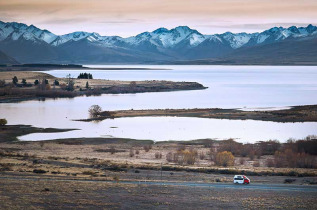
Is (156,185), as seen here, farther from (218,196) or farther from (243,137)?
(243,137)

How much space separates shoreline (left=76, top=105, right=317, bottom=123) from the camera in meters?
73.4

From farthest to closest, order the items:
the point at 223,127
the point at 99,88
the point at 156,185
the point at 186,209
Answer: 1. the point at 99,88
2. the point at 223,127
3. the point at 156,185
4. the point at 186,209

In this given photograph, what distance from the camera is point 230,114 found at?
257 feet

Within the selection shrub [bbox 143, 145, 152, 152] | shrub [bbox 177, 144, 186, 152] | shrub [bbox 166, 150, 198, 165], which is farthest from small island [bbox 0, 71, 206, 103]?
shrub [bbox 166, 150, 198, 165]

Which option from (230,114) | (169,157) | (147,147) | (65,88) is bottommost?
(169,157)

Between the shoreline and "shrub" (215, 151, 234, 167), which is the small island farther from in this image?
"shrub" (215, 151, 234, 167)

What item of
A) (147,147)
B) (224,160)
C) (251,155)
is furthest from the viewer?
(147,147)

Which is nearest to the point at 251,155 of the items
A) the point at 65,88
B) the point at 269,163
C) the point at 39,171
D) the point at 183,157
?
the point at 269,163

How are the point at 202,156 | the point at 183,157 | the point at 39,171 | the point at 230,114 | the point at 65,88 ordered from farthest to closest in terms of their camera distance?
1. the point at 65,88
2. the point at 230,114
3. the point at 202,156
4. the point at 183,157
5. the point at 39,171

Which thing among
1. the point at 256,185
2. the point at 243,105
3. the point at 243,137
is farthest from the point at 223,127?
the point at 256,185

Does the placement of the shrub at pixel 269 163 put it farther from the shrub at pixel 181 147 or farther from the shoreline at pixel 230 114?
the shoreline at pixel 230 114

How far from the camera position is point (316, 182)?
30.5 meters

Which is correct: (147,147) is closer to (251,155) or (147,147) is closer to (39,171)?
(251,155)

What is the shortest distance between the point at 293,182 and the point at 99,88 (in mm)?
103516
